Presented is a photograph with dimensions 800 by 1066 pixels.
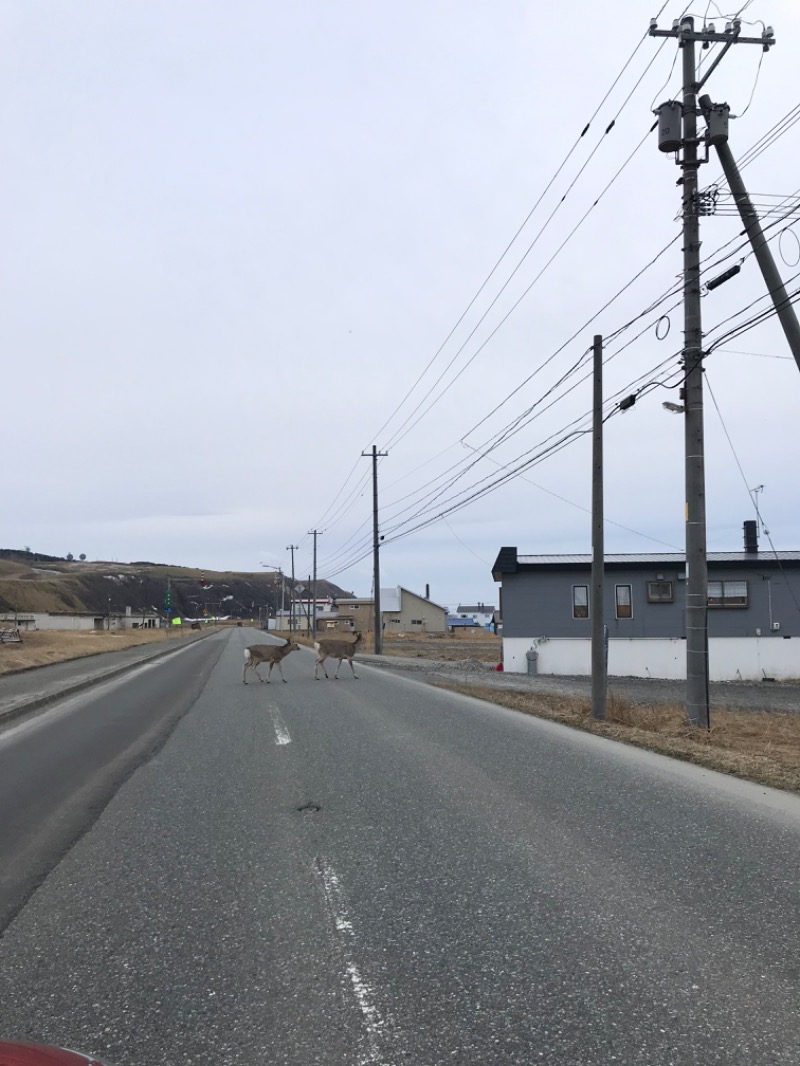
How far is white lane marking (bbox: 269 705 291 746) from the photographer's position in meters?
12.9

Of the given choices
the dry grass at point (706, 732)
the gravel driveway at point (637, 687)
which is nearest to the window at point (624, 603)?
the gravel driveway at point (637, 687)

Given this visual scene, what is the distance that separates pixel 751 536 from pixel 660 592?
6588 millimetres

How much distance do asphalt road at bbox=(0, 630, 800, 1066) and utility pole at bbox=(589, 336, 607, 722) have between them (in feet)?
21.6

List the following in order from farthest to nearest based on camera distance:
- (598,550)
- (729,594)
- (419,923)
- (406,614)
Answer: (406,614)
(729,594)
(598,550)
(419,923)

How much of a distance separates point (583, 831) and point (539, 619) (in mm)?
29662

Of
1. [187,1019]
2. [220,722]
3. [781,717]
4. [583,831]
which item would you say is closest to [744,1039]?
[187,1019]

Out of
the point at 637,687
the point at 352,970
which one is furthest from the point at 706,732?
the point at 637,687

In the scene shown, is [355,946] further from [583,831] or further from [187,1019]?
[583,831]

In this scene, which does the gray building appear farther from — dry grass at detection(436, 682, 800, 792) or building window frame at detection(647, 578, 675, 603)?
dry grass at detection(436, 682, 800, 792)

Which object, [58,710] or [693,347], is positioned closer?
[693,347]

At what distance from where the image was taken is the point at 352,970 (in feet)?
14.8

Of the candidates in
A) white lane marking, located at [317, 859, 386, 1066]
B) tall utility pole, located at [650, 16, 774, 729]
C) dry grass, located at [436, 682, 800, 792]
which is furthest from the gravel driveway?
white lane marking, located at [317, 859, 386, 1066]

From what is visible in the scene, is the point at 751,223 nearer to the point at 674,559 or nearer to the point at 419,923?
the point at 419,923

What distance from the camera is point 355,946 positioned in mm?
4828
